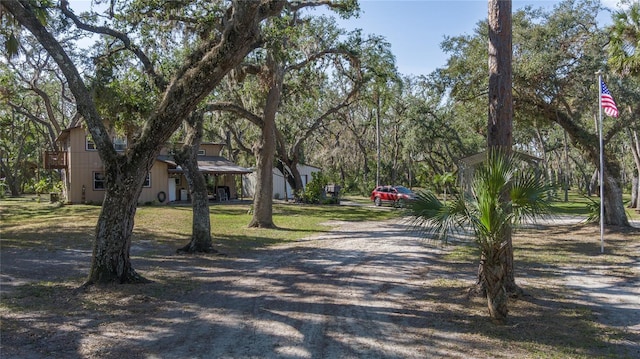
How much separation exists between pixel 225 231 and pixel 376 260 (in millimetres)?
7755

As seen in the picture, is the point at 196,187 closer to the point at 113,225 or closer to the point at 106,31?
the point at 106,31

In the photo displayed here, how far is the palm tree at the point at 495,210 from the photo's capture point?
598cm

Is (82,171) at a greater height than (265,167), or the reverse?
(82,171)

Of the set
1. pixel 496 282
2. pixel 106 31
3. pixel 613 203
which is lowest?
pixel 496 282

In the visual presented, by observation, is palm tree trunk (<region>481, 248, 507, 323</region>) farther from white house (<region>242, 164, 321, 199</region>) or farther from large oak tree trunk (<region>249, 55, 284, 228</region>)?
white house (<region>242, 164, 321, 199</region>)

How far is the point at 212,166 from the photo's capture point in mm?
32219

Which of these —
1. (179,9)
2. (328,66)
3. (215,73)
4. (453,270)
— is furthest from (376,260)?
(328,66)

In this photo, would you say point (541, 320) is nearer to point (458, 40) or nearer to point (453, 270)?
point (453, 270)

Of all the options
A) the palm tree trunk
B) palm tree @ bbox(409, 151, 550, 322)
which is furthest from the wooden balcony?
the palm tree trunk

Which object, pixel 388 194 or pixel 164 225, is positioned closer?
pixel 164 225

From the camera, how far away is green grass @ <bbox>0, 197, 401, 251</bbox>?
14.7 meters

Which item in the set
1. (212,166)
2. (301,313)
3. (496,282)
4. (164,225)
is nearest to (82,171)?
(212,166)

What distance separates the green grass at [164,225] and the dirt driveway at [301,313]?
3.92m

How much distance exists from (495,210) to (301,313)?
2.82m
